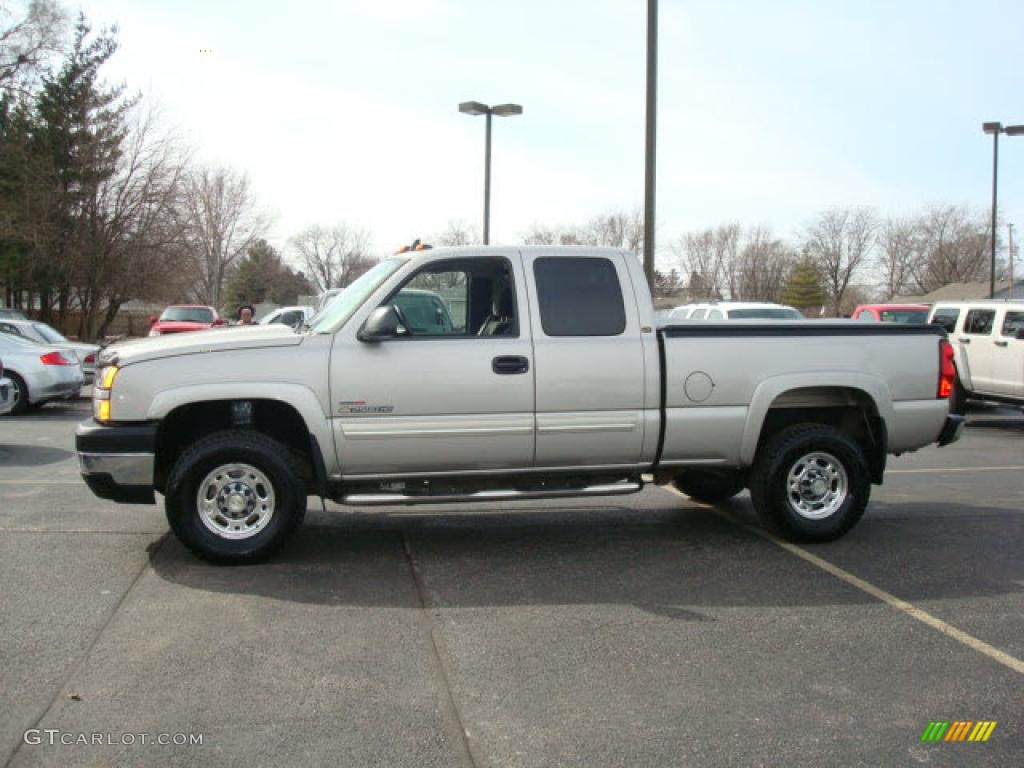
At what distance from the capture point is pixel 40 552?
579cm

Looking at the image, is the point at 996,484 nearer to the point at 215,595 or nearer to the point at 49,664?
the point at 215,595

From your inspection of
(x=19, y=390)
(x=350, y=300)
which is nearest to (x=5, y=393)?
(x=19, y=390)

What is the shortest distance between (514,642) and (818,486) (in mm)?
2944

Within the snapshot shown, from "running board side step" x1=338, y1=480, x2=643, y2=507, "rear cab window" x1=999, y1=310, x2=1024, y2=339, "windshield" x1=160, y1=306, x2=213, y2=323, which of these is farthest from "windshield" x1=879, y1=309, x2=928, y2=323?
"windshield" x1=160, y1=306, x2=213, y2=323

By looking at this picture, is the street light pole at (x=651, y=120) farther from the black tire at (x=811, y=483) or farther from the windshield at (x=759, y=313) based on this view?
the black tire at (x=811, y=483)

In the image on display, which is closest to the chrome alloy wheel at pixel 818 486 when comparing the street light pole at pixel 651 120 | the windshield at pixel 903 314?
the street light pole at pixel 651 120

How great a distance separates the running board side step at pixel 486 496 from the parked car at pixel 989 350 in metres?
9.27

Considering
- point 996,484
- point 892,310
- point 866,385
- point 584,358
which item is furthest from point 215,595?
point 892,310

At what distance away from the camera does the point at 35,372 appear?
13484 mm

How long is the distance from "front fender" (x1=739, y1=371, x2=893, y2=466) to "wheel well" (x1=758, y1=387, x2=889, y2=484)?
0.07m

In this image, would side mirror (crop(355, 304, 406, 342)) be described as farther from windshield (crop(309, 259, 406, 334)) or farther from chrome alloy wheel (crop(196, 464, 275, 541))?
chrome alloy wheel (crop(196, 464, 275, 541))

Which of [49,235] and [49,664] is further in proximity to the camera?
[49,235]

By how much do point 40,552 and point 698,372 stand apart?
4490mm

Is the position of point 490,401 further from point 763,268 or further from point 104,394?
point 763,268
